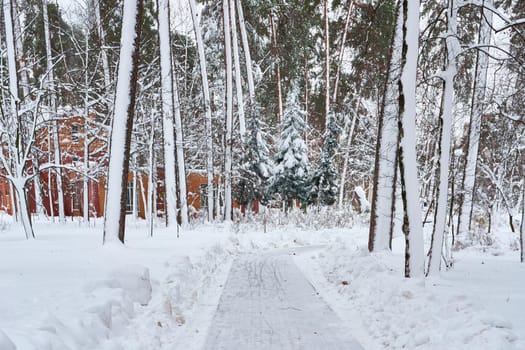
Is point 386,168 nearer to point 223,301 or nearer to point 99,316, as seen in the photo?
point 223,301

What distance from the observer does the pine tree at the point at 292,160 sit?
24094 millimetres

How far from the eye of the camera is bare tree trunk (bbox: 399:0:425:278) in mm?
6461

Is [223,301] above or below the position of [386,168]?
below

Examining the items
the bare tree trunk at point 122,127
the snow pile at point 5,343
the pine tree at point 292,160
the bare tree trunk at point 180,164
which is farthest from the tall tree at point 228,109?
the snow pile at point 5,343

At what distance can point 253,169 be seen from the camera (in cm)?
2308

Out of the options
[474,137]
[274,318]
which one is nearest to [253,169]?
[474,137]

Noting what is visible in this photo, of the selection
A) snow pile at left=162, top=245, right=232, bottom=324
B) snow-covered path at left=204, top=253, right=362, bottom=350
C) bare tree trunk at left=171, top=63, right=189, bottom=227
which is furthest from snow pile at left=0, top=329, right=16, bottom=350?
bare tree trunk at left=171, top=63, right=189, bottom=227

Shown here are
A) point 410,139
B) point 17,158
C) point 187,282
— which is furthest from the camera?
point 17,158

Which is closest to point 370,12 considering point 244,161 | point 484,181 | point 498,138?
point 498,138

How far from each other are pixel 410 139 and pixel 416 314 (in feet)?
9.00

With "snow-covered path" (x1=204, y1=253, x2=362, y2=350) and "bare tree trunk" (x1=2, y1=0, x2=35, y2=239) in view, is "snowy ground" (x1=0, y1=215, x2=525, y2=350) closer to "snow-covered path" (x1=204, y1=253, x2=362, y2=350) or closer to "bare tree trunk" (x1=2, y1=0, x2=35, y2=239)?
"snow-covered path" (x1=204, y1=253, x2=362, y2=350)

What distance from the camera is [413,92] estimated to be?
6.46 m

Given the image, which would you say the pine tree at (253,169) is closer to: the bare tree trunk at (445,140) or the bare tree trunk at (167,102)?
the bare tree trunk at (167,102)

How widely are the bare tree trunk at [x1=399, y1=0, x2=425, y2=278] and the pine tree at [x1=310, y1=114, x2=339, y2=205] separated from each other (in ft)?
56.1
